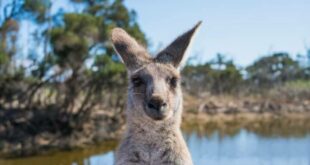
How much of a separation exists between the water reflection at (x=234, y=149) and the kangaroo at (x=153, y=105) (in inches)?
655

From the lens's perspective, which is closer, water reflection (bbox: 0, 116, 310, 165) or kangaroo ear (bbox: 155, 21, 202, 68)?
kangaroo ear (bbox: 155, 21, 202, 68)

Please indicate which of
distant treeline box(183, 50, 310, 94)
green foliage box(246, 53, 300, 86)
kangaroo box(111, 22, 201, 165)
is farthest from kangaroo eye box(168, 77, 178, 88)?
green foliage box(246, 53, 300, 86)

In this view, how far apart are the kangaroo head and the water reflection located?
654 inches

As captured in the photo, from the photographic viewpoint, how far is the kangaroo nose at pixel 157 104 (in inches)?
135

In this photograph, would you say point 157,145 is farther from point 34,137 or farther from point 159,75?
point 34,137

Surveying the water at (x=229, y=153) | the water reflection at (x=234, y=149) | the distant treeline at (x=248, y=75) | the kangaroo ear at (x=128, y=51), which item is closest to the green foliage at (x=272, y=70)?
the distant treeline at (x=248, y=75)

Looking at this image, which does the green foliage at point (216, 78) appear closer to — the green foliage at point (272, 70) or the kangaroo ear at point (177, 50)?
the green foliage at point (272, 70)

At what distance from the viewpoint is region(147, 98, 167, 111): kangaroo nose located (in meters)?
3.43

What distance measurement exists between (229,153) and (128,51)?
2143 centimetres

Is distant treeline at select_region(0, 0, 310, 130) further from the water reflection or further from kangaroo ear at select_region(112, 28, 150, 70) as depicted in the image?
kangaroo ear at select_region(112, 28, 150, 70)

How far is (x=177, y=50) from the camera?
381 centimetres

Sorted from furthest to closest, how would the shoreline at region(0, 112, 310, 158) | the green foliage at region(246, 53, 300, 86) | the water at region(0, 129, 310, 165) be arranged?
1. the green foliage at region(246, 53, 300, 86)
2. the shoreline at region(0, 112, 310, 158)
3. the water at region(0, 129, 310, 165)

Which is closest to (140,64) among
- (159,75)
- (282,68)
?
(159,75)

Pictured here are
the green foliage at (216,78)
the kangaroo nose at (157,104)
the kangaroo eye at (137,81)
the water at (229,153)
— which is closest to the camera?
the kangaroo nose at (157,104)
